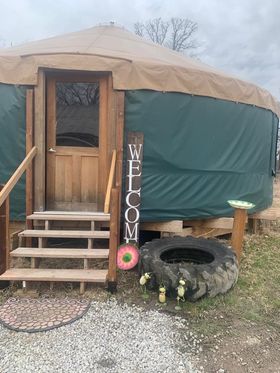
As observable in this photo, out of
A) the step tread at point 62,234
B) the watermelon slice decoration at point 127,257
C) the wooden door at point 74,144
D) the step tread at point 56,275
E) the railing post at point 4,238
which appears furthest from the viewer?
the wooden door at point 74,144

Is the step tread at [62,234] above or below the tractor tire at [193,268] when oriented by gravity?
above

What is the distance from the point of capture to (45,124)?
4.62 m

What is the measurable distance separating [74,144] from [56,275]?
1.77 meters

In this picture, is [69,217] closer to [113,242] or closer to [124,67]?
[113,242]

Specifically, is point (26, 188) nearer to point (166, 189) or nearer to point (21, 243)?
point (21, 243)

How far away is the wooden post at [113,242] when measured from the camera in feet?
11.5

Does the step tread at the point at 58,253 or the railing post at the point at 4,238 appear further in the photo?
the step tread at the point at 58,253

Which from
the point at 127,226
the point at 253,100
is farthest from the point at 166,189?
the point at 253,100

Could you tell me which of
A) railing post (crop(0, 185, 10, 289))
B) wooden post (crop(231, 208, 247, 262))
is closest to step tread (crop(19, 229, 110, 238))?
railing post (crop(0, 185, 10, 289))

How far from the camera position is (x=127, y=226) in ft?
14.5

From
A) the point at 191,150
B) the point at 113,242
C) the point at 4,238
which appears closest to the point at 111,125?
the point at 191,150

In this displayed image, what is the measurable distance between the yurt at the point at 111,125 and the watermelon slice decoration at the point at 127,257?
829 millimetres

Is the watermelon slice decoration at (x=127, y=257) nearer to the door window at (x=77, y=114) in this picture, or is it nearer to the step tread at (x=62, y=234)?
the step tread at (x=62, y=234)

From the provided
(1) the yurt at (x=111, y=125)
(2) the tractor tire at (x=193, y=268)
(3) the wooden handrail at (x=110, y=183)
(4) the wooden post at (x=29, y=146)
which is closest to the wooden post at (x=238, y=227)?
(2) the tractor tire at (x=193, y=268)
